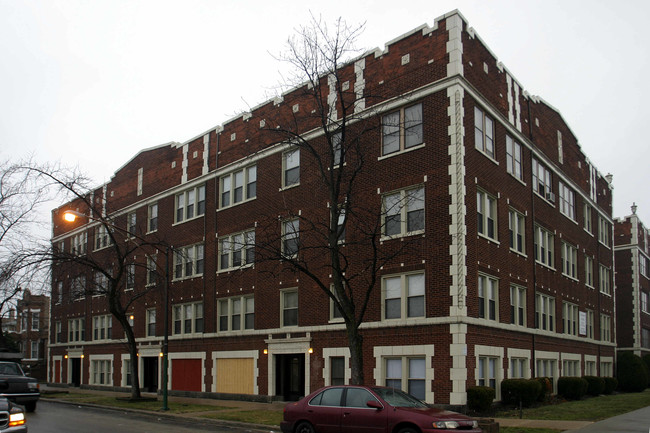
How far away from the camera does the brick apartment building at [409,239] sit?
2314 centimetres

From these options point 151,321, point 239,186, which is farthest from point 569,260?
point 151,321

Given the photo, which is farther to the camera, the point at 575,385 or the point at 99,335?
the point at 99,335

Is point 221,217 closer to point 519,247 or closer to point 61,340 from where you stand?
point 519,247

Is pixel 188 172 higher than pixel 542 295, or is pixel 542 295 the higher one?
pixel 188 172

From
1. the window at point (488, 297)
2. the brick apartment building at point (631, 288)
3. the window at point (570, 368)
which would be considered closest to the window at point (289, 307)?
the window at point (488, 297)

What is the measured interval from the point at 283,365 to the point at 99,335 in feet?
67.1

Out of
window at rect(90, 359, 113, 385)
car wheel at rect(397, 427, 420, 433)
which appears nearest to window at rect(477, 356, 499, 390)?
car wheel at rect(397, 427, 420, 433)

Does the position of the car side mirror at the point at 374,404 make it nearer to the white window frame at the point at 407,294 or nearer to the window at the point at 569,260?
the white window frame at the point at 407,294

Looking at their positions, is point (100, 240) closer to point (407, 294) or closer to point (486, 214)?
point (407, 294)

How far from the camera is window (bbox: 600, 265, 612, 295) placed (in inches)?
1614

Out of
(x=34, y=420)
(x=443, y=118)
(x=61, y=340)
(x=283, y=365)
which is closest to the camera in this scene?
(x=34, y=420)

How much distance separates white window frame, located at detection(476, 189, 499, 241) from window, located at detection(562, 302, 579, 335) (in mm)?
10253

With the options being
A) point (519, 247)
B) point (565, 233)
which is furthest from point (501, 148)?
point (565, 233)

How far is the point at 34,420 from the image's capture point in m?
21.5
